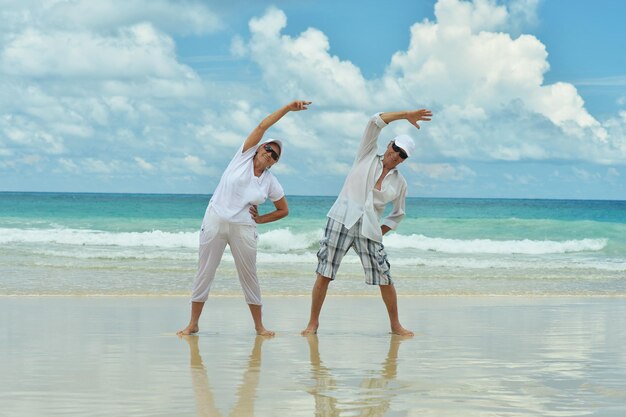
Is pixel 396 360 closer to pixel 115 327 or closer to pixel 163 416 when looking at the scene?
pixel 163 416

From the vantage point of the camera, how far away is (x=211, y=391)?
5.23m

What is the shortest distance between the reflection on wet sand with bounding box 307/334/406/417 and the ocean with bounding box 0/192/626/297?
249 inches

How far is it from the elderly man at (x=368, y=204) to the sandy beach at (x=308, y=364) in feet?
2.11

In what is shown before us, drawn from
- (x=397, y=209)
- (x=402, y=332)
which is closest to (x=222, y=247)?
(x=397, y=209)

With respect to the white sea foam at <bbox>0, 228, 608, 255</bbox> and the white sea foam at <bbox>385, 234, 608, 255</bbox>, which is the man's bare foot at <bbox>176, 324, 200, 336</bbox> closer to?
the white sea foam at <bbox>0, 228, 608, 255</bbox>

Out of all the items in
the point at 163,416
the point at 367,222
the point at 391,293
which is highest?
the point at 367,222

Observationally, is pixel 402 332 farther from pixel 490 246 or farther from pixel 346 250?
pixel 490 246

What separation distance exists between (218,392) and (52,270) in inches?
454

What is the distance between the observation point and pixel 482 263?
20.8 m

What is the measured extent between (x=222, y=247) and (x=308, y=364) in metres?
1.58

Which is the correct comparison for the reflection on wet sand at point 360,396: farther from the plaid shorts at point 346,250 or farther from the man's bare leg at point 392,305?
the man's bare leg at point 392,305

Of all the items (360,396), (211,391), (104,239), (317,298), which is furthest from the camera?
(104,239)

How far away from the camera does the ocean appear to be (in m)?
13.9

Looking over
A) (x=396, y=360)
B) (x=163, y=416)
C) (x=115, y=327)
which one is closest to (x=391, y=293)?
(x=396, y=360)
